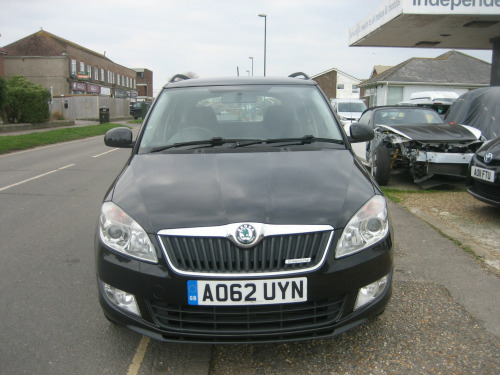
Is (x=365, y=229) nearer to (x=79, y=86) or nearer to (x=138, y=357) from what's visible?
(x=138, y=357)

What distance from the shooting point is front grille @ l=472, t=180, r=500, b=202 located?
5.73 meters

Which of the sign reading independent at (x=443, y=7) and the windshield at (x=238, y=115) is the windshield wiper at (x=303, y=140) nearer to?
the windshield at (x=238, y=115)

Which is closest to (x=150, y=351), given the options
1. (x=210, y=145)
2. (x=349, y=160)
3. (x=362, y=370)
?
(x=362, y=370)

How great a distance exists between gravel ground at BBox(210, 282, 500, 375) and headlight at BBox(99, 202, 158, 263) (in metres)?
0.79

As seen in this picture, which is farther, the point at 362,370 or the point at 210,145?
the point at 210,145

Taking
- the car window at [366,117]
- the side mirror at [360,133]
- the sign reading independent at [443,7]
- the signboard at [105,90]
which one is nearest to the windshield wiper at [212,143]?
the side mirror at [360,133]

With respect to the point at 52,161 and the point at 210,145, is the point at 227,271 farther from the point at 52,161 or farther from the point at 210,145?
the point at 52,161

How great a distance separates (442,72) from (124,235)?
4344 centimetres

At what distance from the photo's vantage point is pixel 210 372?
8.80ft

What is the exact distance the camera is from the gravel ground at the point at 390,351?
105 inches

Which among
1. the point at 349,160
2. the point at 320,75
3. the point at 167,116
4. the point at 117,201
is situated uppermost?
the point at 320,75

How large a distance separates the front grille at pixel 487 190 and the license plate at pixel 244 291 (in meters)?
4.23

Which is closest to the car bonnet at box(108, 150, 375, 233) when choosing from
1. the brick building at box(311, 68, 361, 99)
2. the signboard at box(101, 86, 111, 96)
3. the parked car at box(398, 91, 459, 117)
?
the parked car at box(398, 91, 459, 117)

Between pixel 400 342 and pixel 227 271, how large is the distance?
4.19 feet
